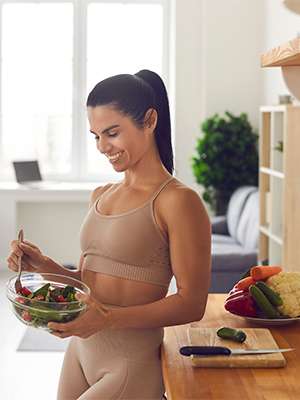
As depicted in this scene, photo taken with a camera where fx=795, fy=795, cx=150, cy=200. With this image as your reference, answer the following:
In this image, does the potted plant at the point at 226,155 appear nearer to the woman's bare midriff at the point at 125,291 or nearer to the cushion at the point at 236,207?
the cushion at the point at 236,207

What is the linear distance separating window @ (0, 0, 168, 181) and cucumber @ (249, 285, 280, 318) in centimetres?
583

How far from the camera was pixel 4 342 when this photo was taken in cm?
505

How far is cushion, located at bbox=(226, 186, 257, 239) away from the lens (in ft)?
21.1

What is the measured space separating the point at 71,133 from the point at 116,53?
894mm

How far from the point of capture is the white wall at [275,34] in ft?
20.4

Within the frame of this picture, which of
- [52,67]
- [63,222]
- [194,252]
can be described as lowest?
[63,222]

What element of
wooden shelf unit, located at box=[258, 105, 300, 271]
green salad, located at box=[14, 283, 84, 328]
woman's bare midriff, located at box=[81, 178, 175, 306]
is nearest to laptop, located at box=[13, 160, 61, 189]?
wooden shelf unit, located at box=[258, 105, 300, 271]

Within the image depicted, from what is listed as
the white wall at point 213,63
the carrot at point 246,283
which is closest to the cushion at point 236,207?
the white wall at point 213,63

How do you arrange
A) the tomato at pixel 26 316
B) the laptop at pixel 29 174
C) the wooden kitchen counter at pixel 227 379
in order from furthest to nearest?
the laptop at pixel 29 174 → the tomato at pixel 26 316 → the wooden kitchen counter at pixel 227 379

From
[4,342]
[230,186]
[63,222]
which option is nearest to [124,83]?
[4,342]

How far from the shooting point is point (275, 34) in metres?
6.65

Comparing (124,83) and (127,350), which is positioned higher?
(124,83)

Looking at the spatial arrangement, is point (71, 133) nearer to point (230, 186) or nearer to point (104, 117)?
point (230, 186)

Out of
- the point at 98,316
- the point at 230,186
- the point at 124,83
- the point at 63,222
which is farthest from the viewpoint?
the point at 63,222
